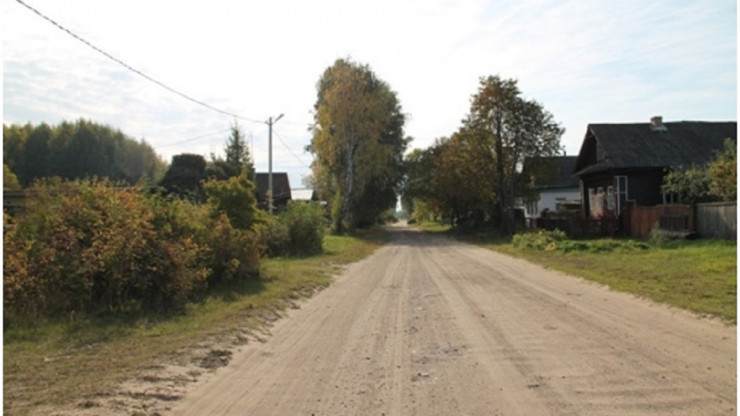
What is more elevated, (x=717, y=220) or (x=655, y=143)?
(x=655, y=143)

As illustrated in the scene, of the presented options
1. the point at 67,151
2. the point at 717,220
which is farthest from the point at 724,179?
the point at 67,151

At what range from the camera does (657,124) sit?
40344mm

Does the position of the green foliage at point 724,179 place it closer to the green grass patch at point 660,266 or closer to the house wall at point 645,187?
the green grass patch at point 660,266

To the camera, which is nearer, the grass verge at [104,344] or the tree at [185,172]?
the grass verge at [104,344]

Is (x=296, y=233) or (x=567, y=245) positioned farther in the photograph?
(x=296, y=233)

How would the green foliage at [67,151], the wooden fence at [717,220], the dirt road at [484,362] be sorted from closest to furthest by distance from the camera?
the dirt road at [484,362] < the wooden fence at [717,220] < the green foliage at [67,151]

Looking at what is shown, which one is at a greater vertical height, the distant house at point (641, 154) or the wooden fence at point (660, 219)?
the distant house at point (641, 154)

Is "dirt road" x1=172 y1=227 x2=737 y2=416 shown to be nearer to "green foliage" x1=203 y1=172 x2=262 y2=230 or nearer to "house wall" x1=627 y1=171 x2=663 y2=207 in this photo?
"green foliage" x1=203 y1=172 x2=262 y2=230

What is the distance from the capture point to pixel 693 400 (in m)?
5.73

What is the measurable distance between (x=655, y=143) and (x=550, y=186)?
42.4 feet

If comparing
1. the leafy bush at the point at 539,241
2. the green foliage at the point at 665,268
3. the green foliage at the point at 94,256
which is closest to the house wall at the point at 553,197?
the leafy bush at the point at 539,241

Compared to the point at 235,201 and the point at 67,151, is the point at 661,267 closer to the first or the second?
the point at 235,201

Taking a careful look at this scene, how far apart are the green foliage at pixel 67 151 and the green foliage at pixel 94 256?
54.2 metres

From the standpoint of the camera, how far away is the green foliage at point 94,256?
1055cm
